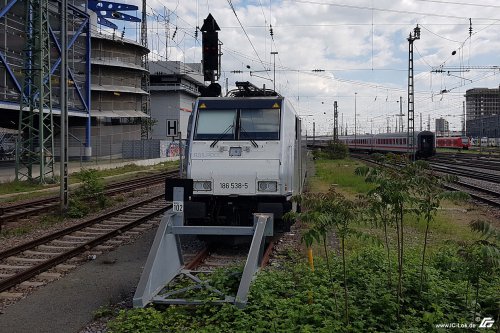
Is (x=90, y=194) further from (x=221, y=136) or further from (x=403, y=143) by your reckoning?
(x=403, y=143)

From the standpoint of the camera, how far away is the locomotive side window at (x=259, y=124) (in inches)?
406

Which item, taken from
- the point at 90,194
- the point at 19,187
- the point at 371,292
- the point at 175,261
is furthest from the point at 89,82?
the point at 371,292

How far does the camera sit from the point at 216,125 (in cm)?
1054

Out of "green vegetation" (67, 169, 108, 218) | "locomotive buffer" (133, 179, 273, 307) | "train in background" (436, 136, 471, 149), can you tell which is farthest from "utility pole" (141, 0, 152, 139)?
"locomotive buffer" (133, 179, 273, 307)

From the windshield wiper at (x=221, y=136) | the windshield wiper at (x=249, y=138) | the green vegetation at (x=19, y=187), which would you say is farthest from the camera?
the green vegetation at (x=19, y=187)

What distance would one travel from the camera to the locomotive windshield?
34.0ft

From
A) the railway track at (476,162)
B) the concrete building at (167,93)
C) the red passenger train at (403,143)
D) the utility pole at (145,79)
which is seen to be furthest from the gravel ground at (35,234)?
the concrete building at (167,93)

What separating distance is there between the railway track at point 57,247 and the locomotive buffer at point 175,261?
232 cm

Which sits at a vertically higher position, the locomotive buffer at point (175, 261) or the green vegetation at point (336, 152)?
the green vegetation at point (336, 152)

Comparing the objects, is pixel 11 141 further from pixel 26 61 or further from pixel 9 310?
pixel 9 310

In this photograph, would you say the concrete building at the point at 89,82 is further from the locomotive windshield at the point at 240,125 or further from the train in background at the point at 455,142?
the train in background at the point at 455,142

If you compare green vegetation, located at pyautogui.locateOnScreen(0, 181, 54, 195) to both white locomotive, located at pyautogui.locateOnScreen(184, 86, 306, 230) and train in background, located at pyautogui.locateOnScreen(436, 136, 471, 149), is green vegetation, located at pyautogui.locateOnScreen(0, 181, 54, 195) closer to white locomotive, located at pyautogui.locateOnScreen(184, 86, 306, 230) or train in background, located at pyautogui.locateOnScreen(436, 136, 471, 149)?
white locomotive, located at pyautogui.locateOnScreen(184, 86, 306, 230)

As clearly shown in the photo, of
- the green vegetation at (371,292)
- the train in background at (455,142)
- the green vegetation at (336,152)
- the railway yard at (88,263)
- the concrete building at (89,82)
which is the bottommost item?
the railway yard at (88,263)

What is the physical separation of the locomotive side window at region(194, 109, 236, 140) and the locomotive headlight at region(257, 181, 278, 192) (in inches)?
47.7
